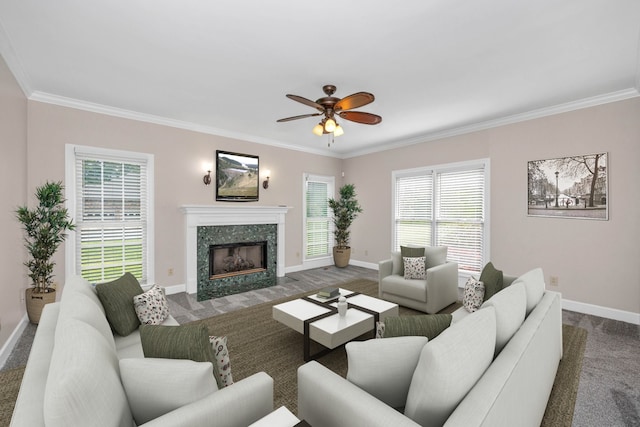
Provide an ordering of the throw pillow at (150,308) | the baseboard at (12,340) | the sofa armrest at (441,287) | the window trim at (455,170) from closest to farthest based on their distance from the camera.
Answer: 1. the throw pillow at (150,308)
2. the baseboard at (12,340)
3. the sofa armrest at (441,287)
4. the window trim at (455,170)

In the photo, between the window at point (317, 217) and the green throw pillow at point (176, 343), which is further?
the window at point (317, 217)

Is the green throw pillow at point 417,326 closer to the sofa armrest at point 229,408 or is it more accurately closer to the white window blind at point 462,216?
the sofa armrest at point 229,408

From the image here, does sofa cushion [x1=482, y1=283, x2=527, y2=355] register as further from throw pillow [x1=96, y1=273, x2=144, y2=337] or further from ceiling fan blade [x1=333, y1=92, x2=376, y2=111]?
throw pillow [x1=96, y1=273, x2=144, y2=337]

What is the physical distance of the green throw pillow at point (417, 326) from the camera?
149 cm

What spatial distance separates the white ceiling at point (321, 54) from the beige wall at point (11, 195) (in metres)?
0.33

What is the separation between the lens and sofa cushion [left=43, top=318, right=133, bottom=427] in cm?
87

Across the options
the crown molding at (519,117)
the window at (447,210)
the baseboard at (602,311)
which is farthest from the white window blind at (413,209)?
the baseboard at (602,311)

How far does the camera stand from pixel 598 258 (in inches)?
143

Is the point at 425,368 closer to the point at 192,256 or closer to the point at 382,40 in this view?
the point at 382,40

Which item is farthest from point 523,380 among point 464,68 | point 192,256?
point 192,256

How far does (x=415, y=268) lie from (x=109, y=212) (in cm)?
440

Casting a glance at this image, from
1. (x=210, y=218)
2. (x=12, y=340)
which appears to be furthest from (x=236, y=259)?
(x=12, y=340)

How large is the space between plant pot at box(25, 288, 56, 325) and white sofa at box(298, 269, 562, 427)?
354cm

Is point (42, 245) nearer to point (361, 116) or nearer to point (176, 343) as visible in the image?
point (176, 343)
